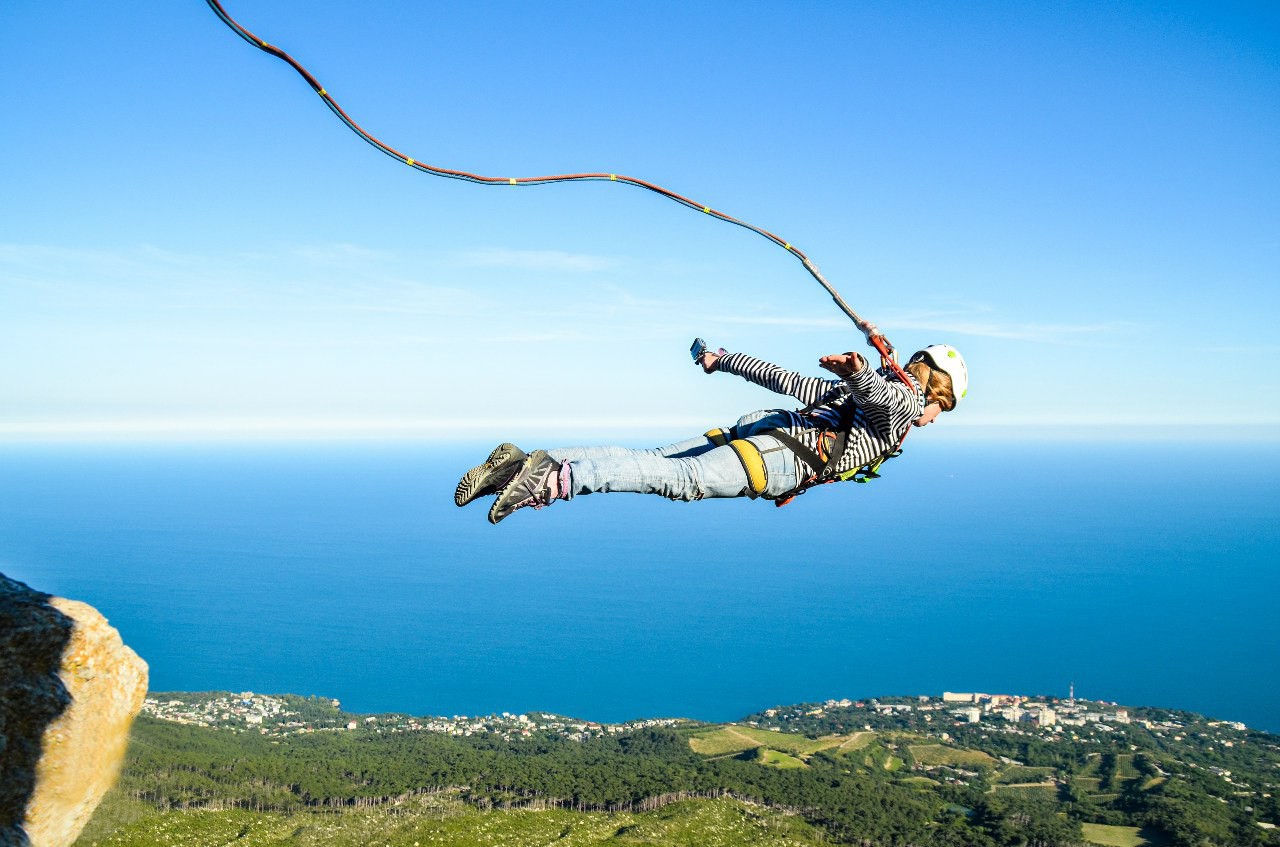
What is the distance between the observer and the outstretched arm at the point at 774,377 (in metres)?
5.05

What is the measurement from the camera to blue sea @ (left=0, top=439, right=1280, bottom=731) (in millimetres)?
63156

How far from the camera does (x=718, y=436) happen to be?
17.3 ft

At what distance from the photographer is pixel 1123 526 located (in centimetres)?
13912

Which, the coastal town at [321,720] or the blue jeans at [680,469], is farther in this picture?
the coastal town at [321,720]

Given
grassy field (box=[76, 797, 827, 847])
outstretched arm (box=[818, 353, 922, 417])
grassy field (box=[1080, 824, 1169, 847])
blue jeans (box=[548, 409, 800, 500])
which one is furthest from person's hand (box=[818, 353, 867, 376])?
grassy field (box=[1080, 824, 1169, 847])

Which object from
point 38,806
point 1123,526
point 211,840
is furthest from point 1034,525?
point 38,806

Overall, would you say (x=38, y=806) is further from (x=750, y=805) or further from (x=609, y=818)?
(x=750, y=805)

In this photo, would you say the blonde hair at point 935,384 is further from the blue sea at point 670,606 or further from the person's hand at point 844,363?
the blue sea at point 670,606

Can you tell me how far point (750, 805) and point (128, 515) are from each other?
146186mm

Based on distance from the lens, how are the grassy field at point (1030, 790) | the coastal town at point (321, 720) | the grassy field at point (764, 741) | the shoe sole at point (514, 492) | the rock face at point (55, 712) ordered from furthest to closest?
1. the coastal town at point (321, 720)
2. the grassy field at point (764, 741)
3. the grassy field at point (1030, 790)
4. the shoe sole at point (514, 492)
5. the rock face at point (55, 712)

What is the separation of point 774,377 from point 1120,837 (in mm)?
40075

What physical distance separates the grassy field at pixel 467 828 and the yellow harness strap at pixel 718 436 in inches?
1048

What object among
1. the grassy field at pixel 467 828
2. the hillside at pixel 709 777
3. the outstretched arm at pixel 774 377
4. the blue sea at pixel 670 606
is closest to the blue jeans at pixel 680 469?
the outstretched arm at pixel 774 377

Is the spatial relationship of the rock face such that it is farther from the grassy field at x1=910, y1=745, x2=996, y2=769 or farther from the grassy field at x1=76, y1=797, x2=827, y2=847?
the grassy field at x1=910, y1=745, x2=996, y2=769
